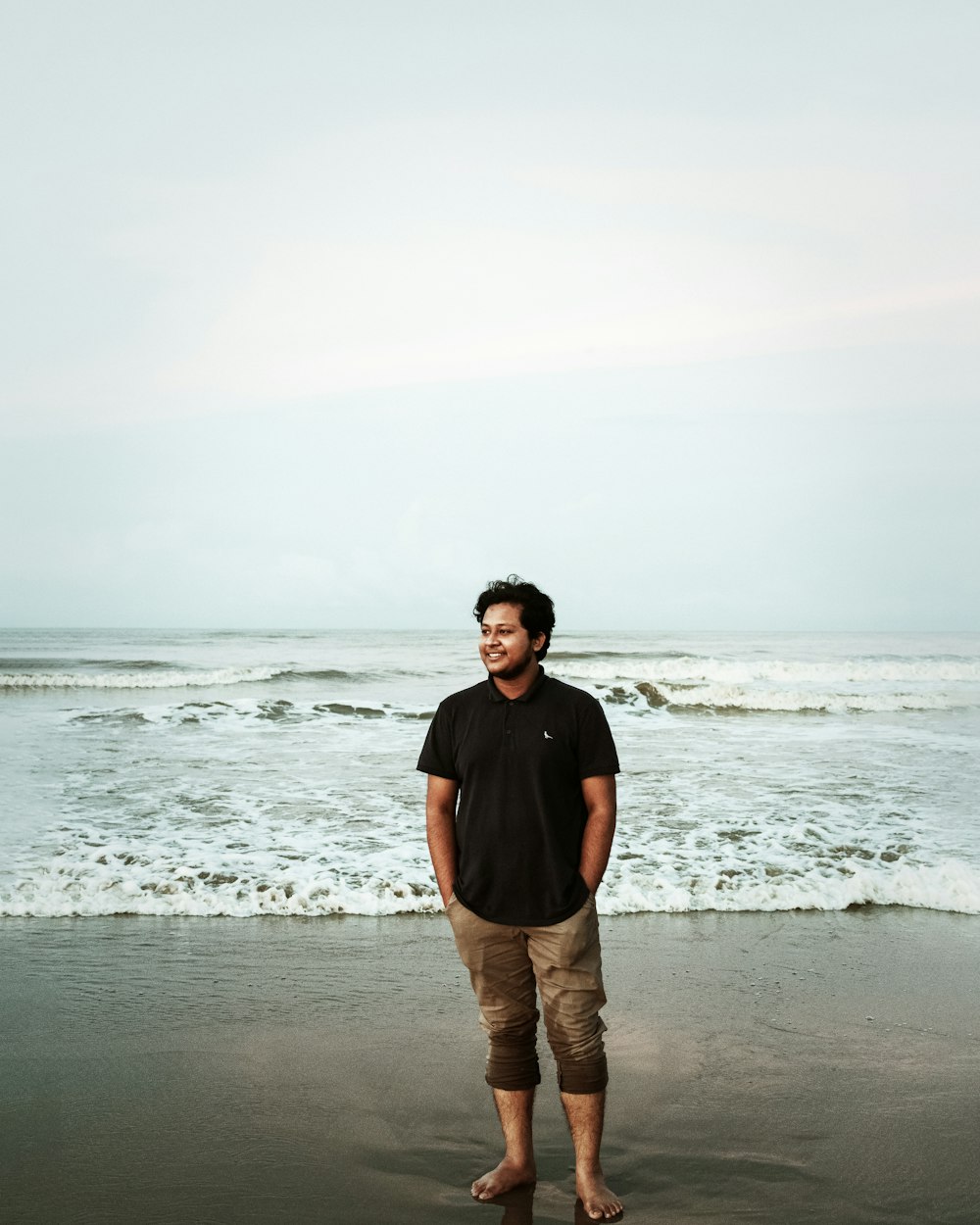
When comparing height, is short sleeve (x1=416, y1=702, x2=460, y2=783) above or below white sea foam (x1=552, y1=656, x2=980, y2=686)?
above

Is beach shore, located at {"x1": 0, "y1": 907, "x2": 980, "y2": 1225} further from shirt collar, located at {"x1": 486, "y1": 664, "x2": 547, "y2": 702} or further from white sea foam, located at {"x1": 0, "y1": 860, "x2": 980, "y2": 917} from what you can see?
shirt collar, located at {"x1": 486, "y1": 664, "x2": 547, "y2": 702}

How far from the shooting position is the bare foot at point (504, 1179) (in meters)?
3.42

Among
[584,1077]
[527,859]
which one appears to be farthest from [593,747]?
[584,1077]

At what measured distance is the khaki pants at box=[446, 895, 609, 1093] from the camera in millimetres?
3270

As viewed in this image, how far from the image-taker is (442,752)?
346 centimetres

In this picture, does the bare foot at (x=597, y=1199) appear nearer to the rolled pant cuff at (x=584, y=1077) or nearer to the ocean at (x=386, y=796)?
the rolled pant cuff at (x=584, y=1077)

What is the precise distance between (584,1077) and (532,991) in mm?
329

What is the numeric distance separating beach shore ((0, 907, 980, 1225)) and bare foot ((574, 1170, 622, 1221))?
65 mm

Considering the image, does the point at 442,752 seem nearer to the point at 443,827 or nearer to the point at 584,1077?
the point at 443,827

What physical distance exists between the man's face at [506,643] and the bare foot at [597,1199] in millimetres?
1611

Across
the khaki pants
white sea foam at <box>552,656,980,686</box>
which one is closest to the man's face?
the khaki pants

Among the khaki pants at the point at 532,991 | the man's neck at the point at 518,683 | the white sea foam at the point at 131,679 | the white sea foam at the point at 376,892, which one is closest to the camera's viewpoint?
the khaki pants at the point at 532,991

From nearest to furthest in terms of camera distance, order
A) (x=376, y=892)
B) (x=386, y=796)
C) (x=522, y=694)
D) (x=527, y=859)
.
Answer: (x=527, y=859)
(x=522, y=694)
(x=376, y=892)
(x=386, y=796)

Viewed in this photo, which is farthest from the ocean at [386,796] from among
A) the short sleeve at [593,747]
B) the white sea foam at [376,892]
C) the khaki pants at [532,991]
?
the short sleeve at [593,747]
